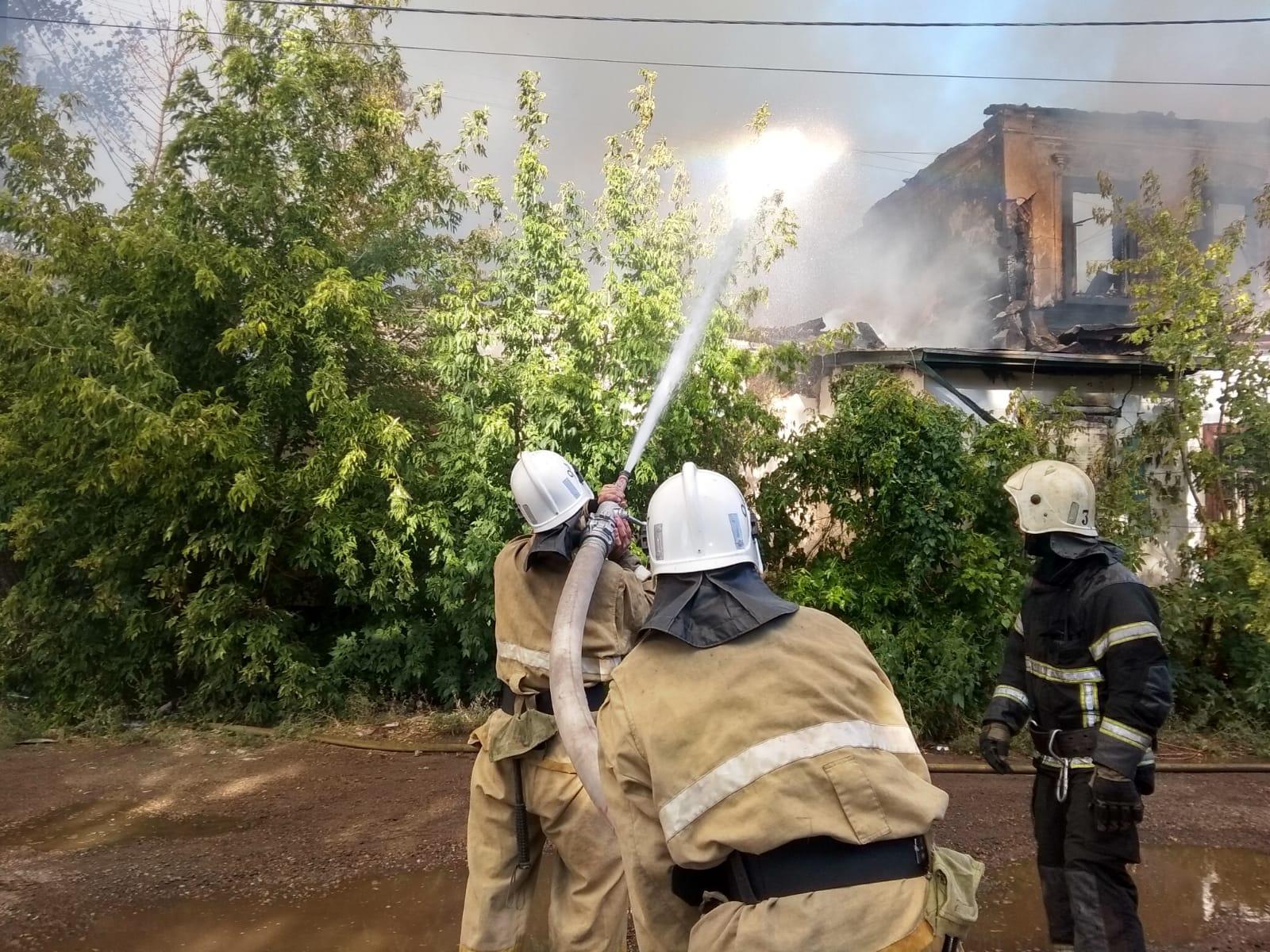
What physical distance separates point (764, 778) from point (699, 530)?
519mm

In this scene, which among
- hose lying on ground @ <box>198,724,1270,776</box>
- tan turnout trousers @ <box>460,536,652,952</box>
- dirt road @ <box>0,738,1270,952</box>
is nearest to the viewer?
tan turnout trousers @ <box>460,536,652,952</box>

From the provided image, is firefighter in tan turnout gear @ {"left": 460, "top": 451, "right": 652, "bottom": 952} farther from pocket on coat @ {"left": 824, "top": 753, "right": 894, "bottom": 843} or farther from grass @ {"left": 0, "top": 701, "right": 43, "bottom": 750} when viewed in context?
grass @ {"left": 0, "top": 701, "right": 43, "bottom": 750}

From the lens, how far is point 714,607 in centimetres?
184

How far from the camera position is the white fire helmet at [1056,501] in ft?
10.6

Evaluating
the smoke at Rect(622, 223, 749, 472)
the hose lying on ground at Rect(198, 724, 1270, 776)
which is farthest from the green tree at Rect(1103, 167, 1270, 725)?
the smoke at Rect(622, 223, 749, 472)

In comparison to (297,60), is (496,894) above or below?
below

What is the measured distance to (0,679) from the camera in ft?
24.6

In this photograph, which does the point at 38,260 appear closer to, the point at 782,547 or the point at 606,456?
the point at 606,456

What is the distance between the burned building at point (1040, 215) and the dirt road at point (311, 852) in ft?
40.4

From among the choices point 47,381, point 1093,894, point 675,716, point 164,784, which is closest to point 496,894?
point 675,716

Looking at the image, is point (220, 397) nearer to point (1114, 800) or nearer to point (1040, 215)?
point (1114, 800)

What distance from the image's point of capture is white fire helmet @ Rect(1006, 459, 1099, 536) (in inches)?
128

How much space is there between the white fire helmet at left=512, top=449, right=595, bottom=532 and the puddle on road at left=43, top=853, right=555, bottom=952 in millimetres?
1355

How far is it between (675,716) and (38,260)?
304 inches
